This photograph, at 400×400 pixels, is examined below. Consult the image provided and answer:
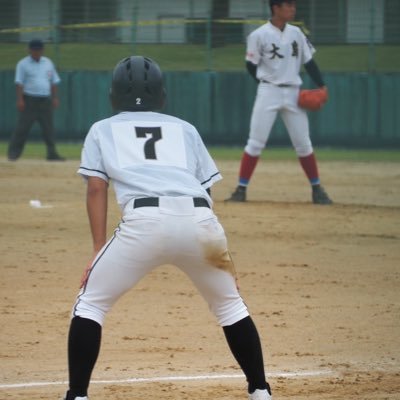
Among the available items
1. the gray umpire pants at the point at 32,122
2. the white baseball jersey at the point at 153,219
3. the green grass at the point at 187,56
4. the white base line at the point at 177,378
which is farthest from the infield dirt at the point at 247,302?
the green grass at the point at 187,56

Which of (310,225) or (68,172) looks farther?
(68,172)

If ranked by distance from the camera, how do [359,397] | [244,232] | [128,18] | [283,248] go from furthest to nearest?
[128,18]
[244,232]
[283,248]
[359,397]

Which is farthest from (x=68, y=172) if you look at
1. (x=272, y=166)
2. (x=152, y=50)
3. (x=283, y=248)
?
(x=152, y=50)

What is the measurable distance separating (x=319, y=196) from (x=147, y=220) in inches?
355

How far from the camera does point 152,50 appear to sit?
2758 centimetres

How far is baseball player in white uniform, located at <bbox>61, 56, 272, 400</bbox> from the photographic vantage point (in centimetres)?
529

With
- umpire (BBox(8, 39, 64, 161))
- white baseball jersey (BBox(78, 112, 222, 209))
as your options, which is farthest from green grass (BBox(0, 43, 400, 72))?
white baseball jersey (BBox(78, 112, 222, 209))

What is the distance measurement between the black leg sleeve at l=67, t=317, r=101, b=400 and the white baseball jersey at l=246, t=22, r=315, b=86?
8.55m

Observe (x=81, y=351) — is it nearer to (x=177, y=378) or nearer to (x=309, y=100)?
(x=177, y=378)

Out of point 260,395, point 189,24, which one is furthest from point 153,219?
point 189,24

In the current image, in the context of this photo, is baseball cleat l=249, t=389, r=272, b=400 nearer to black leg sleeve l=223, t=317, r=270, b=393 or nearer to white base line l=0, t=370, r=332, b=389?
black leg sleeve l=223, t=317, r=270, b=393

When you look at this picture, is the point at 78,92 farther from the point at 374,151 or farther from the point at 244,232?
the point at 244,232

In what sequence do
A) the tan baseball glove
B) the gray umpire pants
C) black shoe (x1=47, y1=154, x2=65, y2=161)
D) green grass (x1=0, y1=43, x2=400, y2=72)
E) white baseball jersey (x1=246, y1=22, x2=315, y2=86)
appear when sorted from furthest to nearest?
green grass (x1=0, y1=43, x2=400, y2=72) → black shoe (x1=47, y1=154, x2=65, y2=161) → the gray umpire pants → the tan baseball glove → white baseball jersey (x1=246, y1=22, x2=315, y2=86)

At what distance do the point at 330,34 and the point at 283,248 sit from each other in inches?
670
